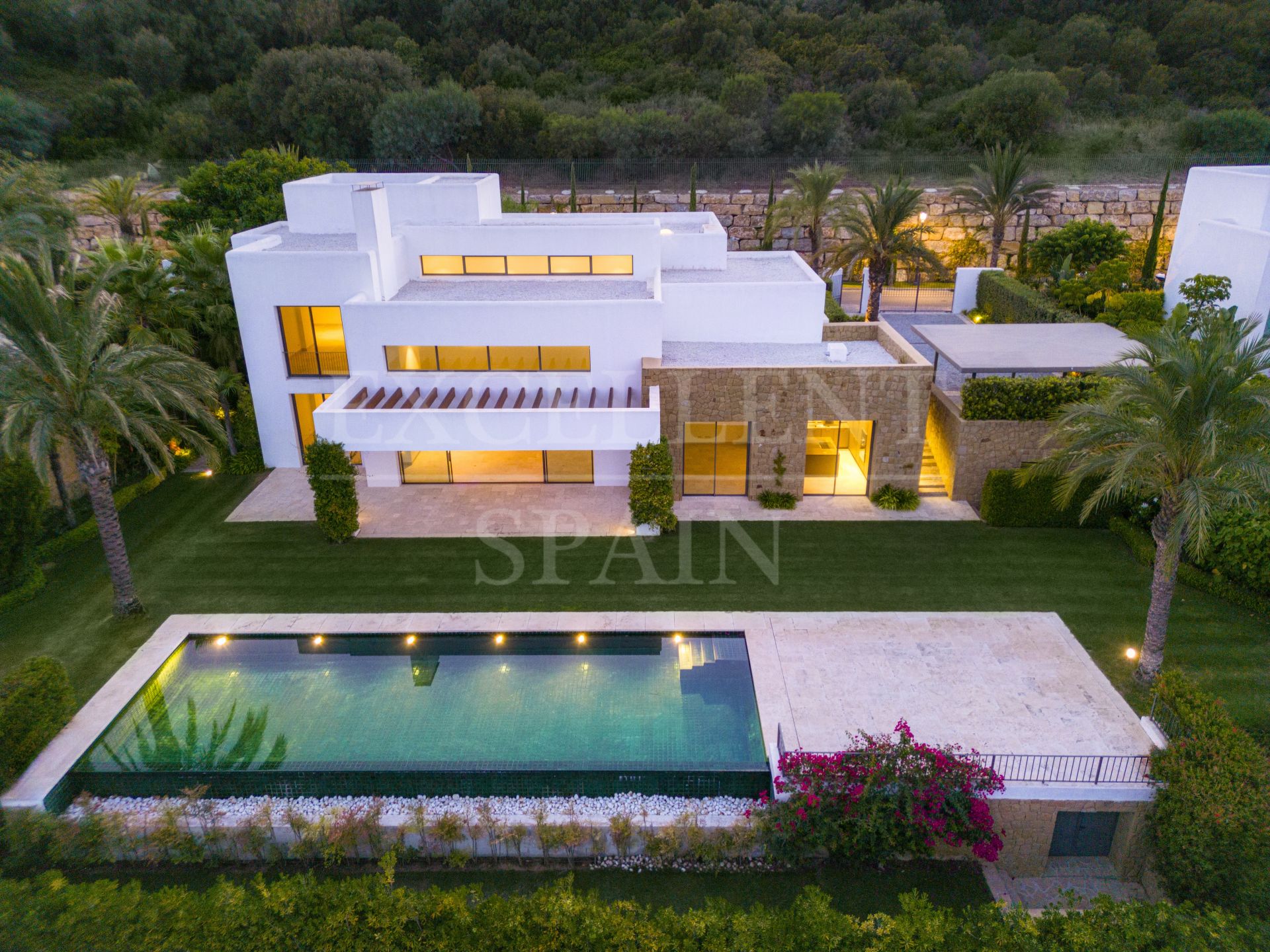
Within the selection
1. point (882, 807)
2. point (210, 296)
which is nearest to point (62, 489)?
point (210, 296)

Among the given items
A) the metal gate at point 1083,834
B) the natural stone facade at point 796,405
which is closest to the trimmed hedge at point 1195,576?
the natural stone facade at point 796,405

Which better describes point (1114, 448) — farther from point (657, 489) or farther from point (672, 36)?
point (672, 36)

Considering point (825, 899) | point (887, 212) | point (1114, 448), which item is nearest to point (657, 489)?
point (1114, 448)

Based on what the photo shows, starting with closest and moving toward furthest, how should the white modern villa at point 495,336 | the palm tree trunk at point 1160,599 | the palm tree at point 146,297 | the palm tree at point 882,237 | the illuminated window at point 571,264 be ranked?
the palm tree trunk at point 1160,599 → the white modern villa at point 495,336 → the palm tree at point 146,297 → the illuminated window at point 571,264 → the palm tree at point 882,237

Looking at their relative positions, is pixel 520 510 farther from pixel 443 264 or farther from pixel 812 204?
pixel 812 204

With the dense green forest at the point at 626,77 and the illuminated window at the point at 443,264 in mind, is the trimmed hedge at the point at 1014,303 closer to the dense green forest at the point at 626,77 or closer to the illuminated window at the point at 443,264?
the illuminated window at the point at 443,264

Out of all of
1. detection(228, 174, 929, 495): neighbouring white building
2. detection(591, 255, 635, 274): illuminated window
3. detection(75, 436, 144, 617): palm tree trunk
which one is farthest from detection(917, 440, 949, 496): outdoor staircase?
detection(75, 436, 144, 617): palm tree trunk

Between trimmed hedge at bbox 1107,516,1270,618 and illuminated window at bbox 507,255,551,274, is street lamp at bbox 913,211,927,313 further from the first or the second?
illuminated window at bbox 507,255,551,274
